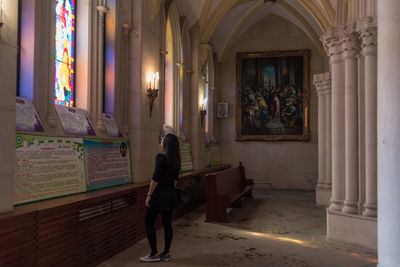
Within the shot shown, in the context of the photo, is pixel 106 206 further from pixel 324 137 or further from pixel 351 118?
pixel 324 137

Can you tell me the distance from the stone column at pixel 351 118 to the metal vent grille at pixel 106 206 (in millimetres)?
3087

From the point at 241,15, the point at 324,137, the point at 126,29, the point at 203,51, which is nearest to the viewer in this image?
the point at 126,29

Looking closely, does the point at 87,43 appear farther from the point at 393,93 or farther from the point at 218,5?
the point at 218,5

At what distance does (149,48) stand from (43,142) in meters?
3.10

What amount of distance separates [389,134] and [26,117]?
3464mm

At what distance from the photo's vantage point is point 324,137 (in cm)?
1030

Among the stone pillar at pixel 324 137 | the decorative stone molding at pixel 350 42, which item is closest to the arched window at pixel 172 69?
the stone pillar at pixel 324 137

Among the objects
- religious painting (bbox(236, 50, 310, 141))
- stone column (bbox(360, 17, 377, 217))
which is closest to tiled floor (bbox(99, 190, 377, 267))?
stone column (bbox(360, 17, 377, 217))

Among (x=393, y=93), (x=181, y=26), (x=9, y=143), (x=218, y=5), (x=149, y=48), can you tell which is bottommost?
(x=9, y=143)

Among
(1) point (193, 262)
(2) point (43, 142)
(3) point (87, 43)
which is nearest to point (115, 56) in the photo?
(3) point (87, 43)

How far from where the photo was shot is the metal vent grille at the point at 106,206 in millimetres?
4039

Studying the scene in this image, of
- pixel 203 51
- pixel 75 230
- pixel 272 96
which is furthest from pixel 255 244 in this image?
pixel 272 96

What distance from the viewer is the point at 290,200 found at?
33.7 ft

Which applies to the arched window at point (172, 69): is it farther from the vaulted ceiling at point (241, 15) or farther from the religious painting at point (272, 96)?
the religious painting at point (272, 96)
